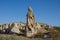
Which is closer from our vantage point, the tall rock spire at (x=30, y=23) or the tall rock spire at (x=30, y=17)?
the tall rock spire at (x=30, y=23)

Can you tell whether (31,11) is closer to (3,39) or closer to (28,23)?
(28,23)

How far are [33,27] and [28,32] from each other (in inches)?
108

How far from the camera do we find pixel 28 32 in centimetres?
4572

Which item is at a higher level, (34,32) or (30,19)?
(30,19)

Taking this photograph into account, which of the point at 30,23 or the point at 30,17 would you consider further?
the point at 30,17

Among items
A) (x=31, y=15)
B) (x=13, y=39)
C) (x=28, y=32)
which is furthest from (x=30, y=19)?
(x=13, y=39)

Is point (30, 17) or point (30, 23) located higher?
point (30, 17)

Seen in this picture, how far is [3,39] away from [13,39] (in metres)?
0.94

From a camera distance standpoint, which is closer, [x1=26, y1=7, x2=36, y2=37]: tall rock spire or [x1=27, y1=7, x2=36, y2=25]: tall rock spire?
[x1=26, y1=7, x2=36, y2=37]: tall rock spire

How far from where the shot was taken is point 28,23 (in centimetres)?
4812

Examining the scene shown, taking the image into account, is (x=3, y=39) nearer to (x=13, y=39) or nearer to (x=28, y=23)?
(x=13, y=39)

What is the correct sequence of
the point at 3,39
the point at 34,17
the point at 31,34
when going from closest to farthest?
the point at 3,39, the point at 31,34, the point at 34,17

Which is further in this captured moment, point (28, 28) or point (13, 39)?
point (28, 28)

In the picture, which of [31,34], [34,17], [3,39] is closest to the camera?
[3,39]
